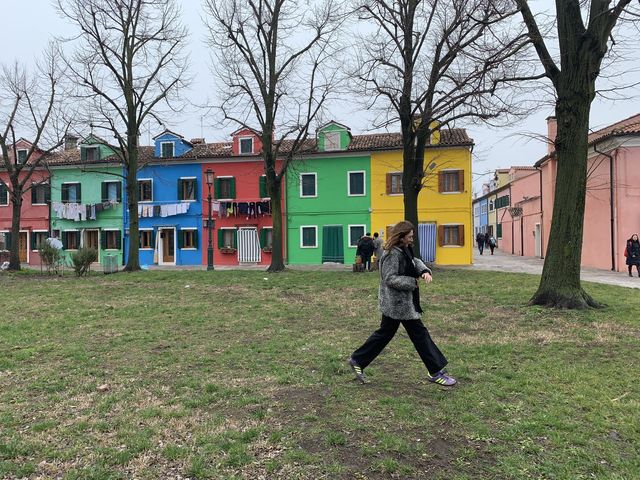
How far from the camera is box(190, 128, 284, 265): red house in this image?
97.8 feet

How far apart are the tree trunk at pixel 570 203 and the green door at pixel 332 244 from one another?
19677mm

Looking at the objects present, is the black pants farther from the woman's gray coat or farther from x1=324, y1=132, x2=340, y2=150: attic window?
x1=324, y1=132, x2=340, y2=150: attic window

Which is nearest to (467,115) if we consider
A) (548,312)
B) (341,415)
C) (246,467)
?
(548,312)

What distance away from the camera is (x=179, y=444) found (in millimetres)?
3613

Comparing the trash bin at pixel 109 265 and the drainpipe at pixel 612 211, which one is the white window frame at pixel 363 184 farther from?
the trash bin at pixel 109 265

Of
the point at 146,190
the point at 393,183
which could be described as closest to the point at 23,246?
the point at 146,190

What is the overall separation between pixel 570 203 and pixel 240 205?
22.9 m

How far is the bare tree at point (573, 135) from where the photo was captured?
911 cm

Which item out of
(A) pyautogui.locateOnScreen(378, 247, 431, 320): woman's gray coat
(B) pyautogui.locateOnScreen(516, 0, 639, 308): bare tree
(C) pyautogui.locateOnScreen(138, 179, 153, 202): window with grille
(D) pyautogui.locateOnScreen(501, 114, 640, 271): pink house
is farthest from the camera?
(C) pyautogui.locateOnScreen(138, 179, 153, 202): window with grille

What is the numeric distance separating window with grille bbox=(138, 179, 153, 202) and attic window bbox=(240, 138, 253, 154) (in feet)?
20.9

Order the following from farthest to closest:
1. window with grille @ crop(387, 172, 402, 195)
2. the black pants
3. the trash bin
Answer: window with grille @ crop(387, 172, 402, 195)
the trash bin
the black pants

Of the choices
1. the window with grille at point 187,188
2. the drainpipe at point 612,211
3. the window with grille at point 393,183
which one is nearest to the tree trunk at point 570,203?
the drainpipe at point 612,211

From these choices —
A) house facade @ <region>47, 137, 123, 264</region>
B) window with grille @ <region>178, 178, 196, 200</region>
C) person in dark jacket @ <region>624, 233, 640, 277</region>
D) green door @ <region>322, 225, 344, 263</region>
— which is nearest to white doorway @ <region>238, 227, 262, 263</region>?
window with grille @ <region>178, 178, 196, 200</region>

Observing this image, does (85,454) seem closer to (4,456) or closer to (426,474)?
(4,456)
